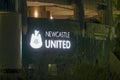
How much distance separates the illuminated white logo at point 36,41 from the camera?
51.1ft

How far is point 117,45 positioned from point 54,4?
198 inches

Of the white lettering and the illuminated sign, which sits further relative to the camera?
the white lettering

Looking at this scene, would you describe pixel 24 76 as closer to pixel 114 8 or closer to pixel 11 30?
pixel 11 30

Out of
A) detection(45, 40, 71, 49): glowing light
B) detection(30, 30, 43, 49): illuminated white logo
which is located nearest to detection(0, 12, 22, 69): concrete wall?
detection(30, 30, 43, 49): illuminated white logo

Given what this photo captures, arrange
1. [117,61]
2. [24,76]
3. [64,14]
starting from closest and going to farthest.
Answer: [24,76] → [117,61] → [64,14]

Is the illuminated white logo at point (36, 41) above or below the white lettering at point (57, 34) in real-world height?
below

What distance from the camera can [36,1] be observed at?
16.9 m

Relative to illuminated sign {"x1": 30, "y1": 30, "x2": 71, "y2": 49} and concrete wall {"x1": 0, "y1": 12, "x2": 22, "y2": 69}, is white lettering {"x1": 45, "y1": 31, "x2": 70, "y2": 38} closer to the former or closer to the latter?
illuminated sign {"x1": 30, "y1": 30, "x2": 71, "y2": 49}

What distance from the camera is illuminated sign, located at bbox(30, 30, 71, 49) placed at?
15.8m

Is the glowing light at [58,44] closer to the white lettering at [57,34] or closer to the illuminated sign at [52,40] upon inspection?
the illuminated sign at [52,40]

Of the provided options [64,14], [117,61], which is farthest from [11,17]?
[64,14]

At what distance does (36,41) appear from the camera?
16125 mm

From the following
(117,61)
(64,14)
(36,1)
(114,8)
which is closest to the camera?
(117,61)

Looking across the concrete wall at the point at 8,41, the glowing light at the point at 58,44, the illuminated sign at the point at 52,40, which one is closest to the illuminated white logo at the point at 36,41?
the illuminated sign at the point at 52,40
